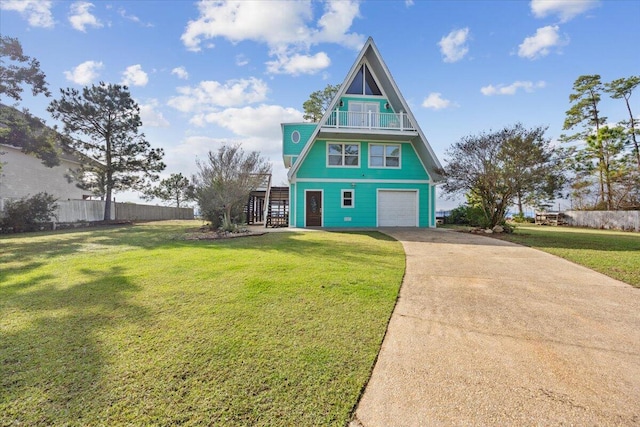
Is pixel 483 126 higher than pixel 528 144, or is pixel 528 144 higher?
pixel 483 126

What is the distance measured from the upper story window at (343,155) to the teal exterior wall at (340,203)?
3.76ft

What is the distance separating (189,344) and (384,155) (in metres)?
15.0

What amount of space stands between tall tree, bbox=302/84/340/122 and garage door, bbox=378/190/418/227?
16.0 meters

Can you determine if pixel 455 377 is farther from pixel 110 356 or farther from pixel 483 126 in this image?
pixel 483 126

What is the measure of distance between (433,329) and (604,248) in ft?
29.8

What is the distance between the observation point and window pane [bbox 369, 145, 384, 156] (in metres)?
16.0

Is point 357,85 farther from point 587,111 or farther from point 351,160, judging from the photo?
point 587,111

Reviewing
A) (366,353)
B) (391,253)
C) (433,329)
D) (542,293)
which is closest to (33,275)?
(366,353)

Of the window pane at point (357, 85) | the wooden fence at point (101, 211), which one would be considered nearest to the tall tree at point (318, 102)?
the window pane at point (357, 85)

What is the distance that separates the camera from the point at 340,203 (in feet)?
51.8

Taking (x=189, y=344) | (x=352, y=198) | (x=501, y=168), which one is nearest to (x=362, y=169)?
(x=352, y=198)

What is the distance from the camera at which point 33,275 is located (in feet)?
17.5

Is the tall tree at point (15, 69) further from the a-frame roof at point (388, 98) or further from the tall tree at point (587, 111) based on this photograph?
the tall tree at point (587, 111)

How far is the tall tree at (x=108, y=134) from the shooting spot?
777 inches
